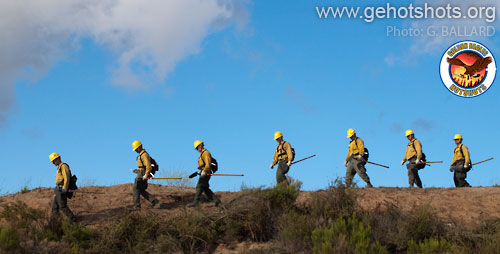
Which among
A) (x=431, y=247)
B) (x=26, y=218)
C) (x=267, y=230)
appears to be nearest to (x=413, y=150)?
(x=431, y=247)

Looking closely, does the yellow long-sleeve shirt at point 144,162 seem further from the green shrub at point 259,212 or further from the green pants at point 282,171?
the green pants at point 282,171

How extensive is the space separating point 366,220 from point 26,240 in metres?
8.85

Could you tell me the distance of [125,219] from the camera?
14789 millimetres

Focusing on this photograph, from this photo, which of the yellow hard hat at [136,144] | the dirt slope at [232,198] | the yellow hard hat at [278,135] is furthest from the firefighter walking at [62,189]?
the yellow hard hat at [278,135]

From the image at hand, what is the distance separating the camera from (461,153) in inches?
806

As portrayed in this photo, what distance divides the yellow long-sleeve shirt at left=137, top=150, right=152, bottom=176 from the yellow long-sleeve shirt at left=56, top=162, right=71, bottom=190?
2.02m

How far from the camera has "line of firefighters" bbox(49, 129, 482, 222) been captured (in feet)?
52.3

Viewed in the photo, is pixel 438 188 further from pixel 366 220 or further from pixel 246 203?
pixel 246 203

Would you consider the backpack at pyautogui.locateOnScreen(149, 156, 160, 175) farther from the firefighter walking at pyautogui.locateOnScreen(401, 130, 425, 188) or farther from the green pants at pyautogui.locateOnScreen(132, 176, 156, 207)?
the firefighter walking at pyautogui.locateOnScreen(401, 130, 425, 188)

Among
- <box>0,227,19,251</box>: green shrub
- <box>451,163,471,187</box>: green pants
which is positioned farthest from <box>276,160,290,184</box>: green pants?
<box>0,227,19,251</box>: green shrub

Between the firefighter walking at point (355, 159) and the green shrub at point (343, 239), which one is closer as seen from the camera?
the green shrub at point (343, 239)

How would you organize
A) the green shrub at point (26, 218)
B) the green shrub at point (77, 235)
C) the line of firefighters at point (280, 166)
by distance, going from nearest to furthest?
1. the green shrub at point (77, 235)
2. the green shrub at point (26, 218)
3. the line of firefighters at point (280, 166)

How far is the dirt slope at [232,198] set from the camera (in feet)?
54.6

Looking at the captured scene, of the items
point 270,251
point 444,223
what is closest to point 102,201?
point 270,251
